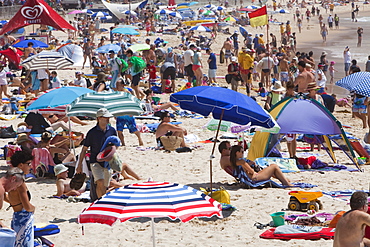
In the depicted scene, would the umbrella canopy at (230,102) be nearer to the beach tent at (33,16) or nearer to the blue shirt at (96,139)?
the blue shirt at (96,139)

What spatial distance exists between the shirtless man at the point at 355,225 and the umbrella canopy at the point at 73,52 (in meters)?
17.9

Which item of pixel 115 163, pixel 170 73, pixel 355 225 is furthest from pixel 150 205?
pixel 170 73

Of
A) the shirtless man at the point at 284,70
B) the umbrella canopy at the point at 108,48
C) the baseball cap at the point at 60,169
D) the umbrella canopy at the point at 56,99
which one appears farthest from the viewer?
the umbrella canopy at the point at 108,48

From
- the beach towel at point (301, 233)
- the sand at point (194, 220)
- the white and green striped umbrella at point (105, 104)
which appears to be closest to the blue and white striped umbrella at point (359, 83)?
the sand at point (194, 220)

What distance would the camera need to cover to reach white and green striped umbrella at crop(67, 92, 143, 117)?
9.08 meters

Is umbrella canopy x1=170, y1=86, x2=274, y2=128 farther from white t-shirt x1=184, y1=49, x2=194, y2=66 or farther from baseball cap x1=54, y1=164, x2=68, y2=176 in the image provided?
white t-shirt x1=184, y1=49, x2=194, y2=66

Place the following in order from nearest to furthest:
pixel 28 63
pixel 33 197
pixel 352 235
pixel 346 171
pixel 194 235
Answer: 1. pixel 352 235
2. pixel 194 235
3. pixel 33 197
4. pixel 346 171
5. pixel 28 63

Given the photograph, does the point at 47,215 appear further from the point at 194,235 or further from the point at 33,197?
the point at 194,235

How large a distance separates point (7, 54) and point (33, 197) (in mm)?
13374

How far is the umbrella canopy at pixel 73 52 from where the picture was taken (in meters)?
22.2

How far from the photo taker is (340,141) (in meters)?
10.6

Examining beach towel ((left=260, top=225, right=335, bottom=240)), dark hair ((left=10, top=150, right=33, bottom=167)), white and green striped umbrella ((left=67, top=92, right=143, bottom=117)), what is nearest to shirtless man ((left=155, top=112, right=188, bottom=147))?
white and green striped umbrella ((left=67, top=92, right=143, bottom=117))

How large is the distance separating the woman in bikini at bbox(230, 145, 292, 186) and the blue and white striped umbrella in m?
3.08

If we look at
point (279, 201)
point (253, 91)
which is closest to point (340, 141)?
point (279, 201)
